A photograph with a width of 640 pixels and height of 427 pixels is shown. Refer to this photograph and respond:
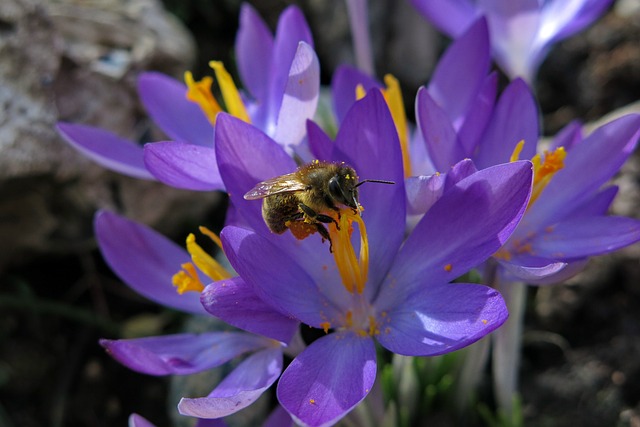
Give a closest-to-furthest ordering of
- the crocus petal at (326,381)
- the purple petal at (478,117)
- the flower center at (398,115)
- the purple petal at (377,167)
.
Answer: the crocus petal at (326,381), the purple petal at (377,167), the purple petal at (478,117), the flower center at (398,115)

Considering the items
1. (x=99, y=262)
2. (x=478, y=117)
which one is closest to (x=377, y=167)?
(x=478, y=117)

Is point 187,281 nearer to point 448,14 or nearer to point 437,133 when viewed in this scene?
point 437,133

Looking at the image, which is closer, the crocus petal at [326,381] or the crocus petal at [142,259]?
the crocus petal at [326,381]

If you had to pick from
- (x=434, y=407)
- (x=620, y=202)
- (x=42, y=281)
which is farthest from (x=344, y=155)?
(x=42, y=281)

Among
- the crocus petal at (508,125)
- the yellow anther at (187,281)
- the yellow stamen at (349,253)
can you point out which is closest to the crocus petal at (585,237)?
the crocus petal at (508,125)

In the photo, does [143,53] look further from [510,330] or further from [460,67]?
[510,330]

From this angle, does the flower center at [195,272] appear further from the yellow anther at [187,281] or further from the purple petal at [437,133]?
the purple petal at [437,133]
